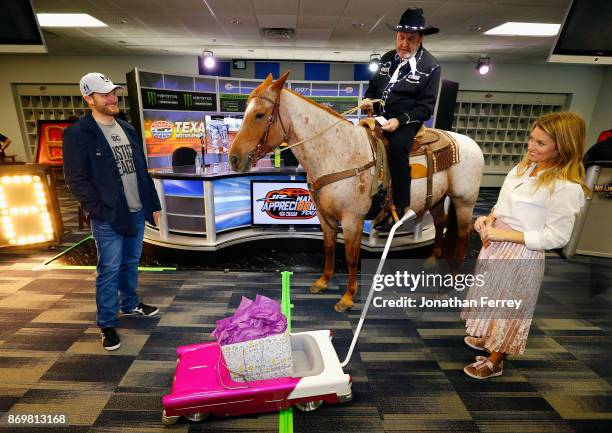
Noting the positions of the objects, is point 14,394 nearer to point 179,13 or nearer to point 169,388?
point 169,388

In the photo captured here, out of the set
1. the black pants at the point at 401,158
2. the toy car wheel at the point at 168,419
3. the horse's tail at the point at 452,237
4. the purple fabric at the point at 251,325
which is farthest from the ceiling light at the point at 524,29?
the toy car wheel at the point at 168,419

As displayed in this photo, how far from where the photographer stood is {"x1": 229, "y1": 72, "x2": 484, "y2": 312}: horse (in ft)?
8.09

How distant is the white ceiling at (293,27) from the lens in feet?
17.8

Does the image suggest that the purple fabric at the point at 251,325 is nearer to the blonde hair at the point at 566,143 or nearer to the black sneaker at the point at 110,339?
the black sneaker at the point at 110,339

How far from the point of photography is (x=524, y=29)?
6523 millimetres

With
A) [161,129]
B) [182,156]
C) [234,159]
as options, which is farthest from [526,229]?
[161,129]

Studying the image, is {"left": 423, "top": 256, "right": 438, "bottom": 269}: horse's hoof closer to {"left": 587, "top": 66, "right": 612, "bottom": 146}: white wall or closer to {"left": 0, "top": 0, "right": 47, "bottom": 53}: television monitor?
{"left": 0, "top": 0, "right": 47, "bottom": 53}: television monitor

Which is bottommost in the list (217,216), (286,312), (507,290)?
(286,312)

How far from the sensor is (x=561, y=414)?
1.99m

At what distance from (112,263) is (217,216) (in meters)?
2.06

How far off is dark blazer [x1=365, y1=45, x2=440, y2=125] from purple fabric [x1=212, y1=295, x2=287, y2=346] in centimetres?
188

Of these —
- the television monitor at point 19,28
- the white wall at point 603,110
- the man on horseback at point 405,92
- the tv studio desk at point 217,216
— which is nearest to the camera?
the man on horseback at point 405,92

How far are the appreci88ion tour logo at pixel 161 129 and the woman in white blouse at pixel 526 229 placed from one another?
317 inches

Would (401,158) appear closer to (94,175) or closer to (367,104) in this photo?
(367,104)
